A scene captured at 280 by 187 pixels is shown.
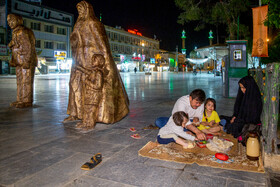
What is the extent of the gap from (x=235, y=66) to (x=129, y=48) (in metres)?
63.8

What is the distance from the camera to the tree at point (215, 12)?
15.5 m

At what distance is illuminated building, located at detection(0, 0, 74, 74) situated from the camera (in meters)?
38.4

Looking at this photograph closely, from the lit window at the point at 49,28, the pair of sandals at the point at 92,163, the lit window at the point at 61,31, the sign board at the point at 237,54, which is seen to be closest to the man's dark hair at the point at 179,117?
the pair of sandals at the point at 92,163

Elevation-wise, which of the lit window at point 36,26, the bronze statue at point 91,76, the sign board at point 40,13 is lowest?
the bronze statue at point 91,76

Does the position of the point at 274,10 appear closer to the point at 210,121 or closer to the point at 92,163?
the point at 210,121

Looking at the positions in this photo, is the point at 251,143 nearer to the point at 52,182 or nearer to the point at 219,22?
the point at 52,182

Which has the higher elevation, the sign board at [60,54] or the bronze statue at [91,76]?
the sign board at [60,54]

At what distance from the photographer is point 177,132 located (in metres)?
3.81

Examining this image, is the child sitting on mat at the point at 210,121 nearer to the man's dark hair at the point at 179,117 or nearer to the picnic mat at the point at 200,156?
the picnic mat at the point at 200,156

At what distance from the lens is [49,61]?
43031 mm

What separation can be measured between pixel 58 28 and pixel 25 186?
151 ft

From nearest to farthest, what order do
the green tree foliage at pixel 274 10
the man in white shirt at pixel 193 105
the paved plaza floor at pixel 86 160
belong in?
the paved plaza floor at pixel 86 160 → the man in white shirt at pixel 193 105 → the green tree foliage at pixel 274 10

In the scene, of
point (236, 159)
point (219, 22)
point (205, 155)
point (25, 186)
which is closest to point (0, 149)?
point (25, 186)

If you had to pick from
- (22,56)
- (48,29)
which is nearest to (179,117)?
(22,56)
